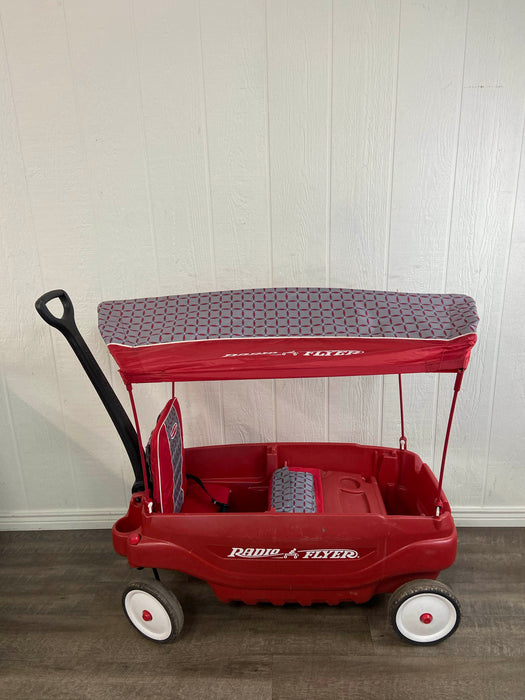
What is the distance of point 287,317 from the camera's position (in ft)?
4.49

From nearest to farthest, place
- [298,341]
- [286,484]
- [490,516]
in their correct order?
1. [298,341]
2. [286,484]
3. [490,516]

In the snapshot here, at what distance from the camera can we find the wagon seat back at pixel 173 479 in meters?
1.47

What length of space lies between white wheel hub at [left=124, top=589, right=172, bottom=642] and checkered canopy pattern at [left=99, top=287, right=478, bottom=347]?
2.62 ft

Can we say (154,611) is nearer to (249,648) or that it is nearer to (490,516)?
(249,648)

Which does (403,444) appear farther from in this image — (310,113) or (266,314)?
(310,113)

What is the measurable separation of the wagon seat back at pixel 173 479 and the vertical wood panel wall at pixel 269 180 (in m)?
0.28

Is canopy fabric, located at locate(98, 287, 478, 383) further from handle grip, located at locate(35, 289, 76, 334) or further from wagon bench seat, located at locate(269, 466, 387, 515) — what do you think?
wagon bench seat, located at locate(269, 466, 387, 515)

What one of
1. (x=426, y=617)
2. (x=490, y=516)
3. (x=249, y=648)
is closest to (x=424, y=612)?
(x=426, y=617)

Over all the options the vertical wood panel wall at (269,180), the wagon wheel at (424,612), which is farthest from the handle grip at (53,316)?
the wagon wheel at (424,612)

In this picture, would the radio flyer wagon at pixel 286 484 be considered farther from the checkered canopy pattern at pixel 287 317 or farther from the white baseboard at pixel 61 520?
the white baseboard at pixel 61 520

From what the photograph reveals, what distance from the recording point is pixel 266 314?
1.38 meters

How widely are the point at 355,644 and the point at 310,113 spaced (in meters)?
1.65

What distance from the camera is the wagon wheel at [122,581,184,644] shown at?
1.54 metres

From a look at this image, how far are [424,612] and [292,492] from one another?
0.50 meters
